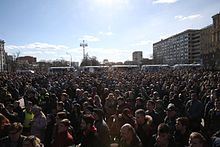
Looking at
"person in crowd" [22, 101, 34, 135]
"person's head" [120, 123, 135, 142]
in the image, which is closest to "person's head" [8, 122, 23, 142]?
"person's head" [120, 123, 135, 142]

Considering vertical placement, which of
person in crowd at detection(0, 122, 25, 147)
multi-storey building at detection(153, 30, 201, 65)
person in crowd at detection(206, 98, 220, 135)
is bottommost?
person in crowd at detection(206, 98, 220, 135)

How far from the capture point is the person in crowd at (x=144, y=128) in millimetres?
6724

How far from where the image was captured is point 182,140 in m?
6.58

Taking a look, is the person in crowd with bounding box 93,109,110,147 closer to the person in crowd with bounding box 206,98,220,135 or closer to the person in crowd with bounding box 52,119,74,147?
the person in crowd with bounding box 52,119,74,147

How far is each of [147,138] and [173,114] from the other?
1717mm

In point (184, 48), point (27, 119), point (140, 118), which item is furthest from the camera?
point (184, 48)

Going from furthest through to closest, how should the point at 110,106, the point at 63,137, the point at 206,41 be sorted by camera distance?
1. the point at 206,41
2. the point at 110,106
3. the point at 63,137

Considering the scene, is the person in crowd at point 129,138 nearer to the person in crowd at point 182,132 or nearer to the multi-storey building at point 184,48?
the person in crowd at point 182,132

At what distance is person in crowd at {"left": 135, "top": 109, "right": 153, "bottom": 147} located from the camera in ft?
22.1

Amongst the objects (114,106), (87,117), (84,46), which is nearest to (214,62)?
(84,46)

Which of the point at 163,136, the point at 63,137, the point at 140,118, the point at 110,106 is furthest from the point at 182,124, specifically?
the point at 110,106

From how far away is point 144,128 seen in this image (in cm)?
690

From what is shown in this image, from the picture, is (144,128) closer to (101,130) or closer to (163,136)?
(101,130)

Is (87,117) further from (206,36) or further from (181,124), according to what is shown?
(206,36)
